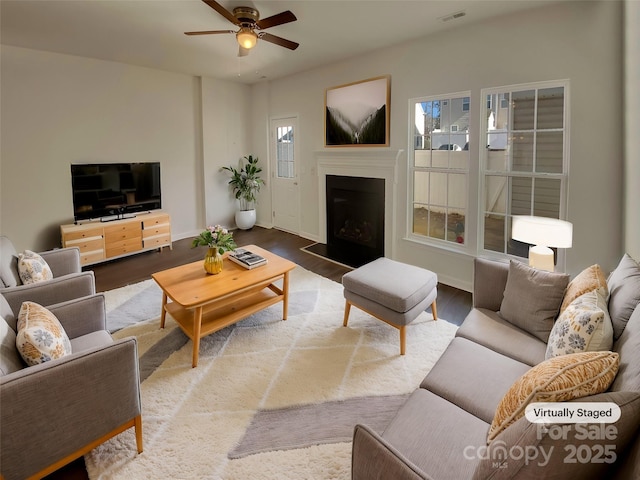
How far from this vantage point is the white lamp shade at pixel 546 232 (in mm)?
2566

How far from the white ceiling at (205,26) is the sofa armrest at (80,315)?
2647 millimetres

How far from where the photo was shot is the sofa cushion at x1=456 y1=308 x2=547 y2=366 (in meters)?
1.89

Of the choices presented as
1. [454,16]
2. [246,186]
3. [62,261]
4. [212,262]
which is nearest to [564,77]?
[454,16]

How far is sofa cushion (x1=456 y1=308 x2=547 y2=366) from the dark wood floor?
1002mm

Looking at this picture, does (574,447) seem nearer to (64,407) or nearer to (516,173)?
(64,407)

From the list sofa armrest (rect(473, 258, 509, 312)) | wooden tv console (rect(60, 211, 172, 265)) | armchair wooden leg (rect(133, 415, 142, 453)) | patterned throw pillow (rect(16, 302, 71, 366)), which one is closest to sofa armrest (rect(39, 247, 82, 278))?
patterned throw pillow (rect(16, 302, 71, 366))

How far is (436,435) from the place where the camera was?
1.35 metres

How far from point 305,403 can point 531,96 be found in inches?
134

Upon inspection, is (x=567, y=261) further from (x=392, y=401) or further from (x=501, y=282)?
(x=392, y=401)

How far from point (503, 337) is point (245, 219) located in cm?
547

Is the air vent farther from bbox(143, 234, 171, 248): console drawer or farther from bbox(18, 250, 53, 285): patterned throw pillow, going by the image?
bbox(143, 234, 171, 248): console drawer

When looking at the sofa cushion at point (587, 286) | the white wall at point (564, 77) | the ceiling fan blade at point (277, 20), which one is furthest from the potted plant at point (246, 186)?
the sofa cushion at point (587, 286)

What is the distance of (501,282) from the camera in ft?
7.85

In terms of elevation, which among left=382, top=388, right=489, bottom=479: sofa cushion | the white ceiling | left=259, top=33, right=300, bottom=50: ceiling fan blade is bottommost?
left=382, top=388, right=489, bottom=479: sofa cushion
